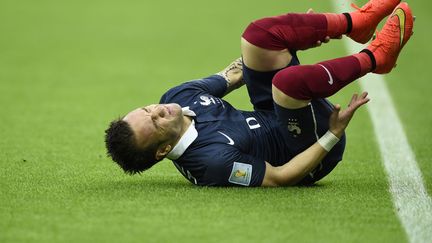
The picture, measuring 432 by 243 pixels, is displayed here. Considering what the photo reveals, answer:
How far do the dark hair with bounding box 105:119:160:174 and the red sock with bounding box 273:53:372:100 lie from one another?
962mm

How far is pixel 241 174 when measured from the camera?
576cm

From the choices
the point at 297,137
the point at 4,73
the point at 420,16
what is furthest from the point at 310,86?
the point at 420,16

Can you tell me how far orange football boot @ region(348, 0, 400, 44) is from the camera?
5.99m

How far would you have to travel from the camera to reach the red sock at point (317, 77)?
18.2 feet

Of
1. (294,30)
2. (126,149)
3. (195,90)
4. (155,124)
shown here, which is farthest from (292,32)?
(126,149)

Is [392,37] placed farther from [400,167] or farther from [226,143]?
[400,167]

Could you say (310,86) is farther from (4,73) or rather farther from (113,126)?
(4,73)

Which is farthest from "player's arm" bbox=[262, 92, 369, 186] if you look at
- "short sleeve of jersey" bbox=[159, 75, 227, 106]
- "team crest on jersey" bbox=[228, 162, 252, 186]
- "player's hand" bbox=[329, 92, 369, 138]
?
"short sleeve of jersey" bbox=[159, 75, 227, 106]

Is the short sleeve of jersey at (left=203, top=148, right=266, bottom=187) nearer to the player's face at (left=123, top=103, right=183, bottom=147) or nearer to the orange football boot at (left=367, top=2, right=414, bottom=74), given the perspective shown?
the player's face at (left=123, top=103, right=183, bottom=147)

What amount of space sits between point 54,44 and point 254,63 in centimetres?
880

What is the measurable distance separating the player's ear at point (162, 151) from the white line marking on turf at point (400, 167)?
5.01 feet

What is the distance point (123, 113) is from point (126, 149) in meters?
3.73

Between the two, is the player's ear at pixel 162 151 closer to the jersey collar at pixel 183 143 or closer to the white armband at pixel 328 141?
the jersey collar at pixel 183 143

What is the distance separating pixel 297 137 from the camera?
5863 mm
